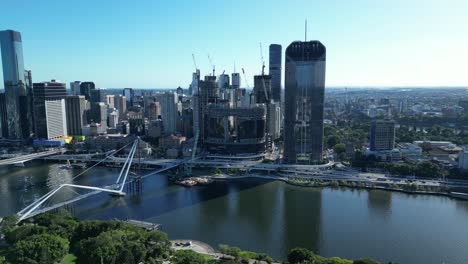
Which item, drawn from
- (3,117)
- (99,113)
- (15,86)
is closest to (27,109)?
(15,86)

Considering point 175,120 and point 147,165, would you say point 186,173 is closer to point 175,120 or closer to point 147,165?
point 147,165

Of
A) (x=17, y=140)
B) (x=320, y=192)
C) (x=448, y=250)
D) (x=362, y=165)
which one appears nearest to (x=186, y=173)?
(x=320, y=192)

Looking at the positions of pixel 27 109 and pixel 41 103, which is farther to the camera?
pixel 27 109

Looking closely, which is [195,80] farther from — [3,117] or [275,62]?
[3,117]

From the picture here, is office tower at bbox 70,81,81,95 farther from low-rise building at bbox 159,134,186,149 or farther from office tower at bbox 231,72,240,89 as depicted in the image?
low-rise building at bbox 159,134,186,149

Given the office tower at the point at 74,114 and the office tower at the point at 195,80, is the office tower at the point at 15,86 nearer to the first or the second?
the office tower at the point at 74,114

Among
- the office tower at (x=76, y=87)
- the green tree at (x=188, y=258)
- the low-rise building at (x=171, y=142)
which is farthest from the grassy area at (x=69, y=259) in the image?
the office tower at (x=76, y=87)
